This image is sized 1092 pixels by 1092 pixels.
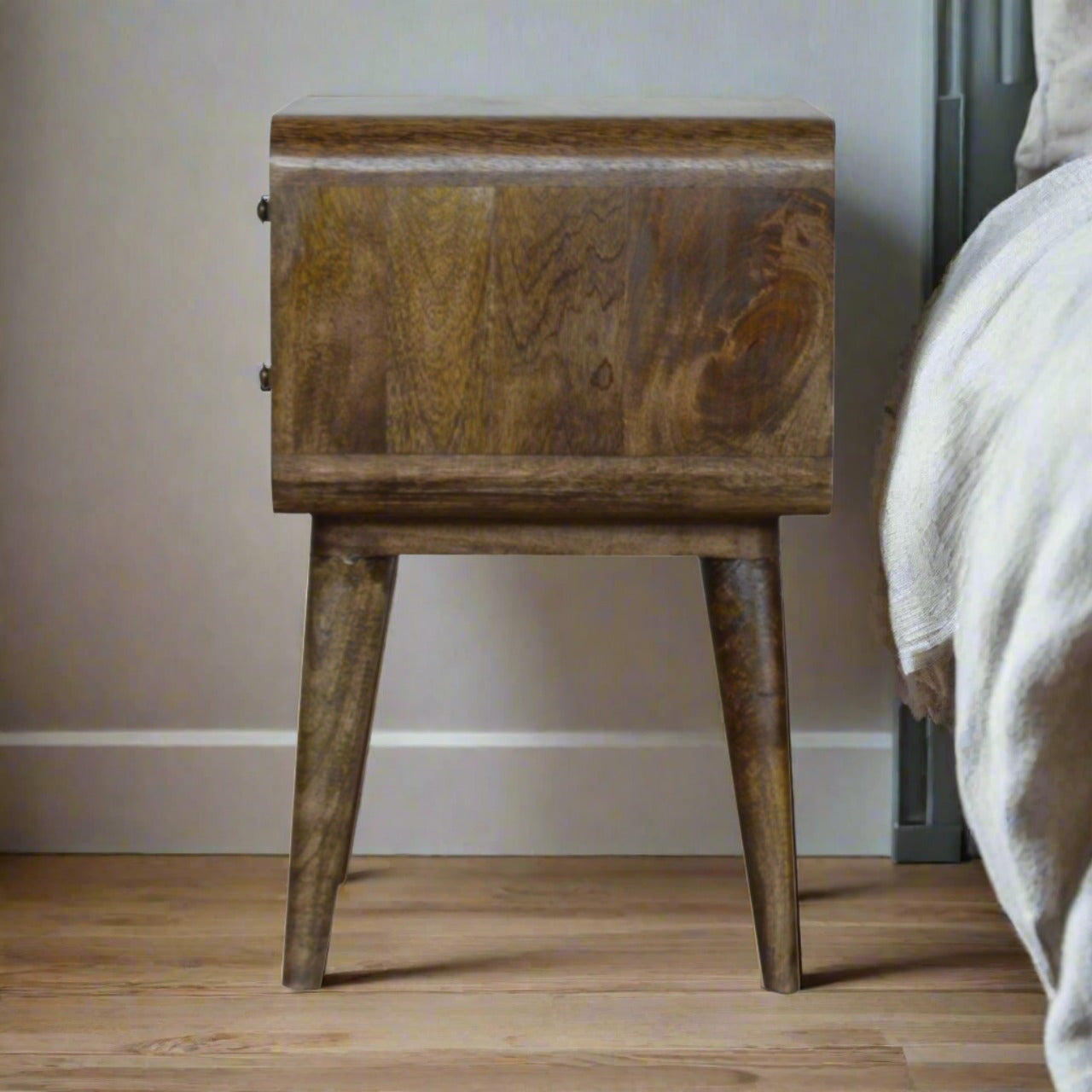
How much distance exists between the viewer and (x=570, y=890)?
1.08 m

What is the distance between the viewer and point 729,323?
783mm

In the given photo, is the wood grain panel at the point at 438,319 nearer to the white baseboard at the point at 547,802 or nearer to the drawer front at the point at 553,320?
the drawer front at the point at 553,320

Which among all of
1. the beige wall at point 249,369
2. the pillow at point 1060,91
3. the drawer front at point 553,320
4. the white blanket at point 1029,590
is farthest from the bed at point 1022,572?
the beige wall at point 249,369

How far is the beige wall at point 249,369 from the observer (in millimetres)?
1136

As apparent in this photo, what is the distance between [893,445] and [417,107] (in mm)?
397

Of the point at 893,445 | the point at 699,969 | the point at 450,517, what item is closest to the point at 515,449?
the point at 450,517

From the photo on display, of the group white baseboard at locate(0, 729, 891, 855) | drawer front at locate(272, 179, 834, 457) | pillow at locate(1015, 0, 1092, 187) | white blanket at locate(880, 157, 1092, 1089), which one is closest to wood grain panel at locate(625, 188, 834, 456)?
drawer front at locate(272, 179, 834, 457)

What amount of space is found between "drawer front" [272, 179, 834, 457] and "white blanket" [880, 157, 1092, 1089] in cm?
13

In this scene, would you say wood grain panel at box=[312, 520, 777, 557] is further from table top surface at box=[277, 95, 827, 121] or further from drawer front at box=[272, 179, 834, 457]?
table top surface at box=[277, 95, 827, 121]

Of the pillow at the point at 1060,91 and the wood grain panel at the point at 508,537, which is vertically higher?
the pillow at the point at 1060,91

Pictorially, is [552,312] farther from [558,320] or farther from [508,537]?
[508,537]

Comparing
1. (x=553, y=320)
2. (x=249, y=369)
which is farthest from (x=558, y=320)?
(x=249, y=369)

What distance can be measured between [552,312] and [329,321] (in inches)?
5.5

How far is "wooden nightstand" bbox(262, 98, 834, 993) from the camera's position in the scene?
774 mm
